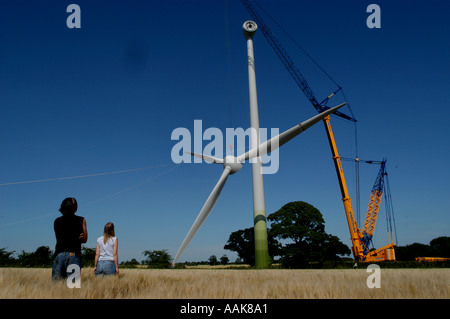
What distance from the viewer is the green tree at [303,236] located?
49.8 meters

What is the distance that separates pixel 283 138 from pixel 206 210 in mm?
10412

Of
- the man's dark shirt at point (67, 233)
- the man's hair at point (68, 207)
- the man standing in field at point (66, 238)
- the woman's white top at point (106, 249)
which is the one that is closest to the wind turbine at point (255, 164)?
the woman's white top at point (106, 249)

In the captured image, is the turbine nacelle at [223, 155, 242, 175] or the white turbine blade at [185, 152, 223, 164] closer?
the turbine nacelle at [223, 155, 242, 175]

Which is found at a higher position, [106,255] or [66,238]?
[66,238]

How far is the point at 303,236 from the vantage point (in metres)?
50.7

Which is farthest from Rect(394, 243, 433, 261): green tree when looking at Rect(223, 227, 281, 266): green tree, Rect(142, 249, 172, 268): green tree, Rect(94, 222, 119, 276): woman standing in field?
Rect(94, 222, 119, 276): woman standing in field

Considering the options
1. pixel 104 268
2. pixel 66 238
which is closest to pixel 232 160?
pixel 104 268

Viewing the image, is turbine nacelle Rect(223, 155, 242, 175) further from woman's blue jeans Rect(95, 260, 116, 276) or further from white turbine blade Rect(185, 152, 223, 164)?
woman's blue jeans Rect(95, 260, 116, 276)

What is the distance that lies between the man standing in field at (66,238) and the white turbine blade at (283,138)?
22419 mm

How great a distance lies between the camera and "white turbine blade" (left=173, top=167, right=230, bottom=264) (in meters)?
25.5

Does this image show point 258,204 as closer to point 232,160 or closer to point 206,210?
point 232,160

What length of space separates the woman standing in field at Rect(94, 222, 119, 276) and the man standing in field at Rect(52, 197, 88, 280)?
1520mm

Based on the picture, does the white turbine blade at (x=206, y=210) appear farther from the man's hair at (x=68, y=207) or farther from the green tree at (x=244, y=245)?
the green tree at (x=244, y=245)
